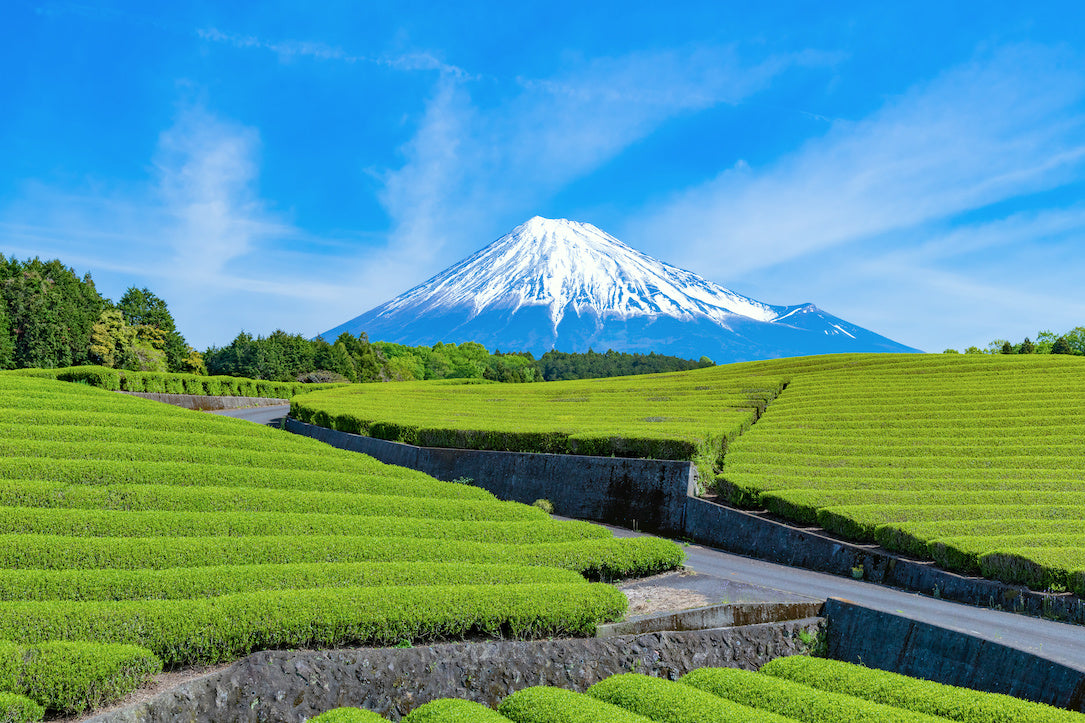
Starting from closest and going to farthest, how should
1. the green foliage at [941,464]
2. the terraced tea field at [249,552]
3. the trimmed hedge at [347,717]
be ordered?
A: the trimmed hedge at [347,717] < the terraced tea field at [249,552] < the green foliage at [941,464]

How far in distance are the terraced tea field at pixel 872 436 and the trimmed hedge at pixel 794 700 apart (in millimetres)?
6166

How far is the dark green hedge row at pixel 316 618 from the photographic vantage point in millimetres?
7371

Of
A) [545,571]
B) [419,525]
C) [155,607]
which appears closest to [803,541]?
[545,571]

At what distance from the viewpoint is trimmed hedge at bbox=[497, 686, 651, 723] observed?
6594mm

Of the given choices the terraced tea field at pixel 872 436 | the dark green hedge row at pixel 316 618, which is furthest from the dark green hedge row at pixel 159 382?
the dark green hedge row at pixel 316 618

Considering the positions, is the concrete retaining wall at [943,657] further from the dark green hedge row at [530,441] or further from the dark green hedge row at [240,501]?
the dark green hedge row at [530,441]

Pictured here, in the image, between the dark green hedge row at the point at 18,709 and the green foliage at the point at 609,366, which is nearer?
the dark green hedge row at the point at 18,709

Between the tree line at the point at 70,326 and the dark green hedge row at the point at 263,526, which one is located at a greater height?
the tree line at the point at 70,326

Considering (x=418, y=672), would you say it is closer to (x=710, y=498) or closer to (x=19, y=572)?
(x=19, y=572)

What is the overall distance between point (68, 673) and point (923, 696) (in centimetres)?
877

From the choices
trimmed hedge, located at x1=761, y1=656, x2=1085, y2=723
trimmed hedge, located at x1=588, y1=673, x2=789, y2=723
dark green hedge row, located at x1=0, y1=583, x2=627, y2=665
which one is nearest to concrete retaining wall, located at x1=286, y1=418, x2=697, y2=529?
dark green hedge row, located at x1=0, y1=583, x2=627, y2=665

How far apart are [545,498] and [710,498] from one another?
5.10 m

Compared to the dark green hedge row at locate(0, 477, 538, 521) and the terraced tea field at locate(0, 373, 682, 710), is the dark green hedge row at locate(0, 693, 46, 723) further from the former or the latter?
the dark green hedge row at locate(0, 477, 538, 521)

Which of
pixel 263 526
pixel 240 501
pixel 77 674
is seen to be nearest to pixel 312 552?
pixel 263 526
